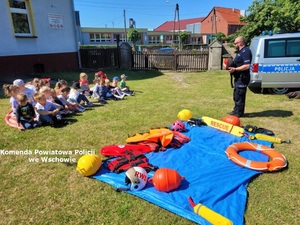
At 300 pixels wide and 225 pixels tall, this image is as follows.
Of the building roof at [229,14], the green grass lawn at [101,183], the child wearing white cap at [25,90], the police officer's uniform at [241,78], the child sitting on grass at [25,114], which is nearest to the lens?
the green grass lawn at [101,183]

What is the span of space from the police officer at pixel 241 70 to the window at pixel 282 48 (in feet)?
10.1

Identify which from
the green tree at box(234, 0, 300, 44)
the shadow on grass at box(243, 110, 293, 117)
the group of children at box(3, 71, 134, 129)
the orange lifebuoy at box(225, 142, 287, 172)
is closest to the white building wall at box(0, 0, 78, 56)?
the group of children at box(3, 71, 134, 129)

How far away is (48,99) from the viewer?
19.6ft

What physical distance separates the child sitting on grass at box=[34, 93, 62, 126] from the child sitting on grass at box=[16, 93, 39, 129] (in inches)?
5.6

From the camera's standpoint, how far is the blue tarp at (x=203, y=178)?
113 inches

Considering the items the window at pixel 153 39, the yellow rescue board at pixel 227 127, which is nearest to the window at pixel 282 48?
the yellow rescue board at pixel 227 127

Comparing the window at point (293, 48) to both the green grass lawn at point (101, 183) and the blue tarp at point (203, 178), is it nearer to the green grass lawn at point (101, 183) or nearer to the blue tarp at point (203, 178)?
the green grass lawn at point (101, 183)

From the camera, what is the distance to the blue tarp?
9.43ft

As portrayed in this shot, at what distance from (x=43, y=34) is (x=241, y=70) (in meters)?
12.0

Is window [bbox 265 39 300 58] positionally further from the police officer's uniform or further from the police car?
the police officer's uniform

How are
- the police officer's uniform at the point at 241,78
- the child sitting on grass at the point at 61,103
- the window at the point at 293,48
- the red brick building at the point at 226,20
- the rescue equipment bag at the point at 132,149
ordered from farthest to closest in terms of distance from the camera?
the red brick building at the point at 226,20
the window at the point at 293,48
the child sitting on grass at the point at 61,103
the police officer's uniform at the point at 241,78
the rescue equipment bag at the point at 132,149

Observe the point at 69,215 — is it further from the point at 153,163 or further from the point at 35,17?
the point at 35,17

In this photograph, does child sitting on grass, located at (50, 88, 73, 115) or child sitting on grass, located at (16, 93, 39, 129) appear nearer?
child sitting on grass, located at (16, 93, 39, 129)

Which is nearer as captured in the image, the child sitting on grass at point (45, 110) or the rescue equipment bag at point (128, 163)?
the rescue equipment bag at point (128, 163)
